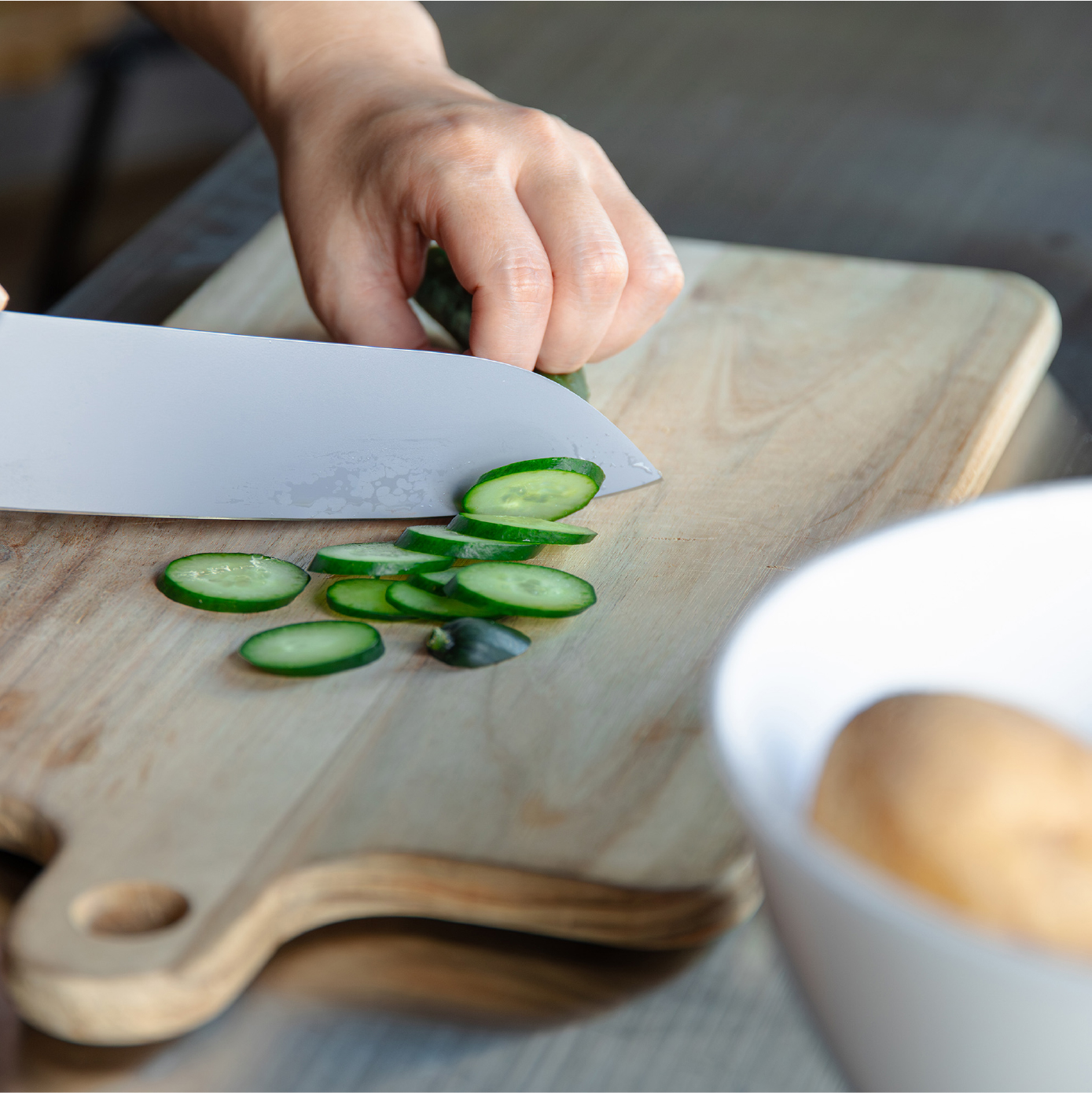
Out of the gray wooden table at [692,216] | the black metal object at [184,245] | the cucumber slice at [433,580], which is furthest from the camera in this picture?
the black metal object at [184,245]

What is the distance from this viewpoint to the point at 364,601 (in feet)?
3.85

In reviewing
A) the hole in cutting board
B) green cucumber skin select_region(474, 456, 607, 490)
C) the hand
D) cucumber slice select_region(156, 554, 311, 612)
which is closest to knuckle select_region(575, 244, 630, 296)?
the hand

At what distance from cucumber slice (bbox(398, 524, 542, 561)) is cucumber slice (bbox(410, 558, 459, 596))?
26 millimetres

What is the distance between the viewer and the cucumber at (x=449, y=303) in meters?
1.50

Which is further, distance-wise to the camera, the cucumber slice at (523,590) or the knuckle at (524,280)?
the knuckle at (524,280)

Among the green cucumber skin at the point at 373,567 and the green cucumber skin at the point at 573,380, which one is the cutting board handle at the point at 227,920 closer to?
the green cucumber skin at the point at 373,567

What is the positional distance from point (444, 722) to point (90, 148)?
2.51 metres

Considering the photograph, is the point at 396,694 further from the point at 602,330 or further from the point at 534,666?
the point at 602,330

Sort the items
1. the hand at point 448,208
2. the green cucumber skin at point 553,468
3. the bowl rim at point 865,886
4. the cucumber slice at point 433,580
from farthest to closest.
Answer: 1. the hand at point 448,208
2. the green cucumber skin at point 553,468
3. the cucumber slice at point 433,580
4. the bowl rim at point 865,886

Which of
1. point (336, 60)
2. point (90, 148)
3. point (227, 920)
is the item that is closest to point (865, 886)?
point (227, 920)

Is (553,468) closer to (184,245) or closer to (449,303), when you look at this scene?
(449,303)

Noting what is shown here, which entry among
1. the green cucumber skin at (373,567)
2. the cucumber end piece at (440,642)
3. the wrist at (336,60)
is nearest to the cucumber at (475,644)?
the cucumber end piece at (440,642)

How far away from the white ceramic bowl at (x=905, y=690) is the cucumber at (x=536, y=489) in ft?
1.89

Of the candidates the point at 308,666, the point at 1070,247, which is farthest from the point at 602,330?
the point at 1070,247
